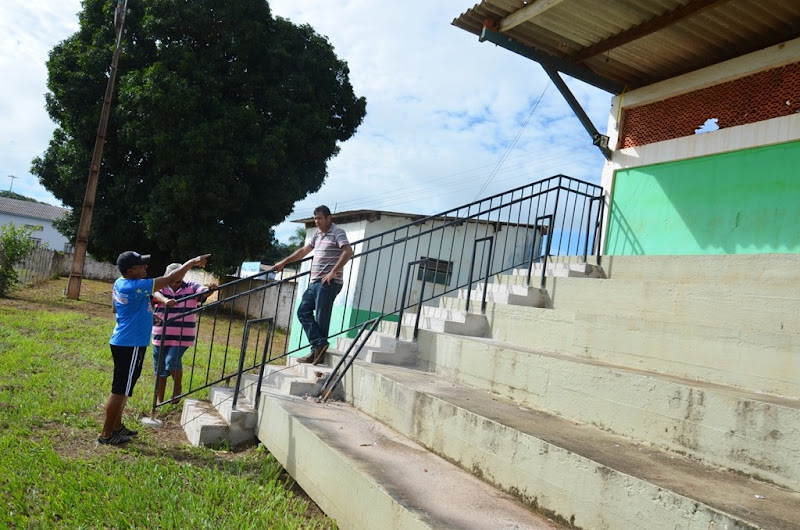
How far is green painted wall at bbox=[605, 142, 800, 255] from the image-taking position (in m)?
5.25

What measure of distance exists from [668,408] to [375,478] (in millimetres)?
1496

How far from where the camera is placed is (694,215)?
6020mm

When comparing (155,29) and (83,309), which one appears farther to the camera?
(155,29)

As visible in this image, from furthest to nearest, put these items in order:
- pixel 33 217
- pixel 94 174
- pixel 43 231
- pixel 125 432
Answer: pixel 43 231
pixel 33 217
pixel 94 174
pixel 125 432

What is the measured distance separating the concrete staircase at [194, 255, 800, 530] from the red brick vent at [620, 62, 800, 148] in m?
1.97

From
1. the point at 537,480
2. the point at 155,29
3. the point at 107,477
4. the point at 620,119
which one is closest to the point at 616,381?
the point at 537,480

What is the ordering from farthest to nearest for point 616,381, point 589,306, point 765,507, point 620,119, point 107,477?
point 620,119
point 589,306
point 107,477
point 616,381
point 765,507

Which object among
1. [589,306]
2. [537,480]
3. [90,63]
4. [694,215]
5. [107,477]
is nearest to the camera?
[537,480]

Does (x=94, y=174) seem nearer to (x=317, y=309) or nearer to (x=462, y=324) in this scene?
(x=317, y=309)

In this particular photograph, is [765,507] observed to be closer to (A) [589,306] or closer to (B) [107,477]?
(A) [589,306]

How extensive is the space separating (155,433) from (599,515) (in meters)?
4.02

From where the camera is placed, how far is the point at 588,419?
3.24 metres

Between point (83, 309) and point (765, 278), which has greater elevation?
point (765, 278)

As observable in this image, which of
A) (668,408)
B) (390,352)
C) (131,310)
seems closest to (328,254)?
(390,352)
